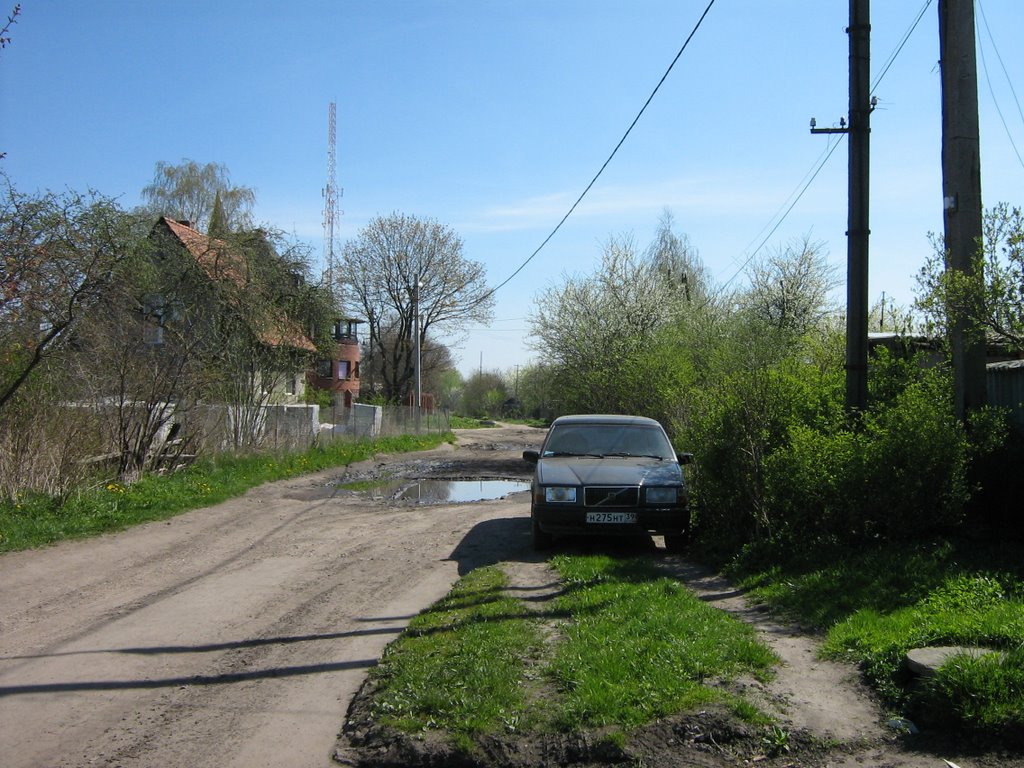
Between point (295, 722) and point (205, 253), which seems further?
point (205, 253)

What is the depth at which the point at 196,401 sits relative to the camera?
703 inches

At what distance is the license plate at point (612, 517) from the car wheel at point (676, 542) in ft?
2.59

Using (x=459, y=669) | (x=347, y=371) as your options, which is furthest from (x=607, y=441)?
(x=347, y=371)

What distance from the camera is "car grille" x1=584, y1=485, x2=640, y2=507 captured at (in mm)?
9797

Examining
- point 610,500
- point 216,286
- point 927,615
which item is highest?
point 216,286

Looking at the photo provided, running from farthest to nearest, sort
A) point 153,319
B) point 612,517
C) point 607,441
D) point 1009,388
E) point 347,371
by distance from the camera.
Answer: point 347,371 < point 153,319 < point 607,441 < point 1009,388 < point 612,517

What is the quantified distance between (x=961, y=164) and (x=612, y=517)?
559 centimetres

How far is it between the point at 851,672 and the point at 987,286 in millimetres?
4431

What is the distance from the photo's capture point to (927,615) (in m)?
5.79

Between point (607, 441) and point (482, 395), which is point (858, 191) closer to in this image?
point (607, 441)

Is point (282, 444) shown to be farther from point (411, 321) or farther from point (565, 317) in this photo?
point (411, 321)

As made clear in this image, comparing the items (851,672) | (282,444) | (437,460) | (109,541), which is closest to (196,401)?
(282,444)

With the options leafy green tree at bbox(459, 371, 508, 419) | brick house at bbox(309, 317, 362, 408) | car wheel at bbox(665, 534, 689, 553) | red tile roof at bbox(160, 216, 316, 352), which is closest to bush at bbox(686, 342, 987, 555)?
car wheel at bbox(665, 534, 689, 553)

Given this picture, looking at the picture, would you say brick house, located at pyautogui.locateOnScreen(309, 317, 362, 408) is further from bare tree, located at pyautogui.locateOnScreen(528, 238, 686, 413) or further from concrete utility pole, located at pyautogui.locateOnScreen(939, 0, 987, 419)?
concrete utility pole, located at pyautogui.locateOnScreen(939, 0, 987, 419)
